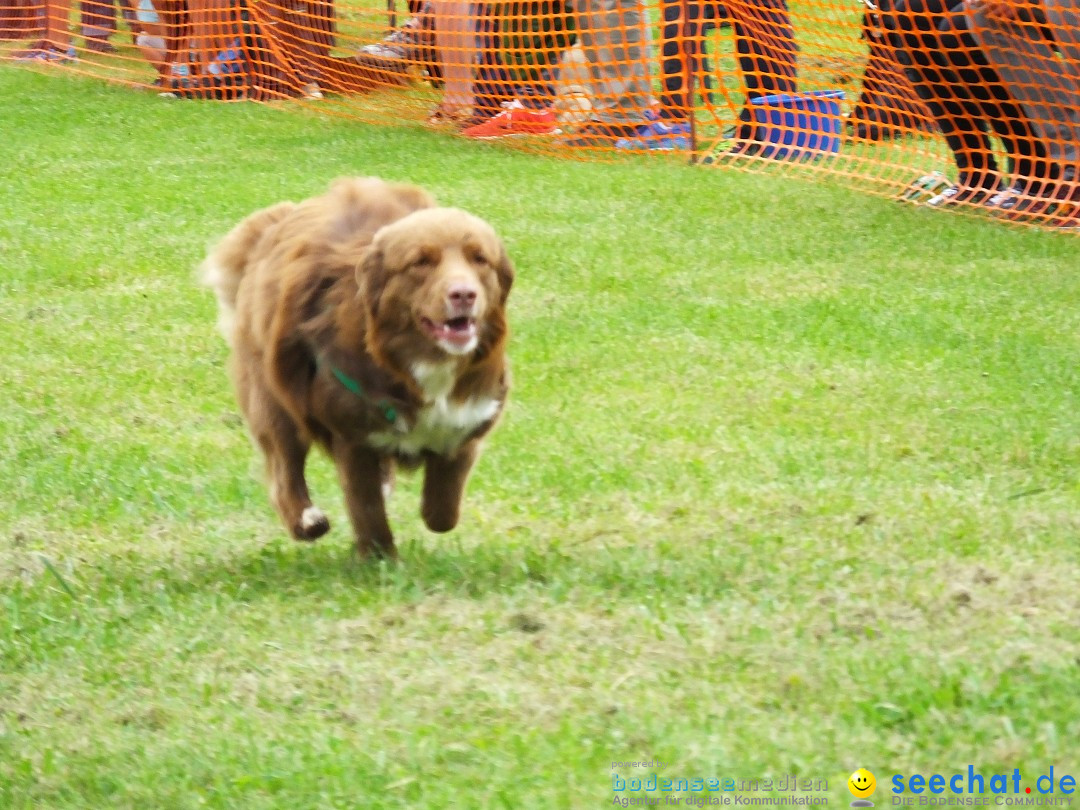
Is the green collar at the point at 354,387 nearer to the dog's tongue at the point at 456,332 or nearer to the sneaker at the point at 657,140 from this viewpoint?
the dog's tongue at the point at 456,332

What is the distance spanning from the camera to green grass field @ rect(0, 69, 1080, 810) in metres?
3.91

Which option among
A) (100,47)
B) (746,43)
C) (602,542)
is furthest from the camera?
(100,47)

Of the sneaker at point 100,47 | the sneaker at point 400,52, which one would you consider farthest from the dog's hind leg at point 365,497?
the sneaker at point 100,47

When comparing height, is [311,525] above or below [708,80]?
below

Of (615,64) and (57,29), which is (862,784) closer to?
(615,64)

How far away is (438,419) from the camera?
5.16 m

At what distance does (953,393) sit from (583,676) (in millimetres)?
3556

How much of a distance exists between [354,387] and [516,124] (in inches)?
382

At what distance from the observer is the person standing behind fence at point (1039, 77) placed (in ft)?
34.7

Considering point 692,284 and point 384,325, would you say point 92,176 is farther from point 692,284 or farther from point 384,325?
point 384,325

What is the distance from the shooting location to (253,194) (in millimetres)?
12258

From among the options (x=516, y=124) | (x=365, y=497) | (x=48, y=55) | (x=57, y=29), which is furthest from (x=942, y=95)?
(x=57, y=29)

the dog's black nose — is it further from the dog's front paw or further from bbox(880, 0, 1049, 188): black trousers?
bbox(880, 0, 1049, 188): black trousers

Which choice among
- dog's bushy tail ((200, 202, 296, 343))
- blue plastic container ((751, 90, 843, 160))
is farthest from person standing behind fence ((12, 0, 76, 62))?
dog's bushy tail ((200, 202, 296, 343))
